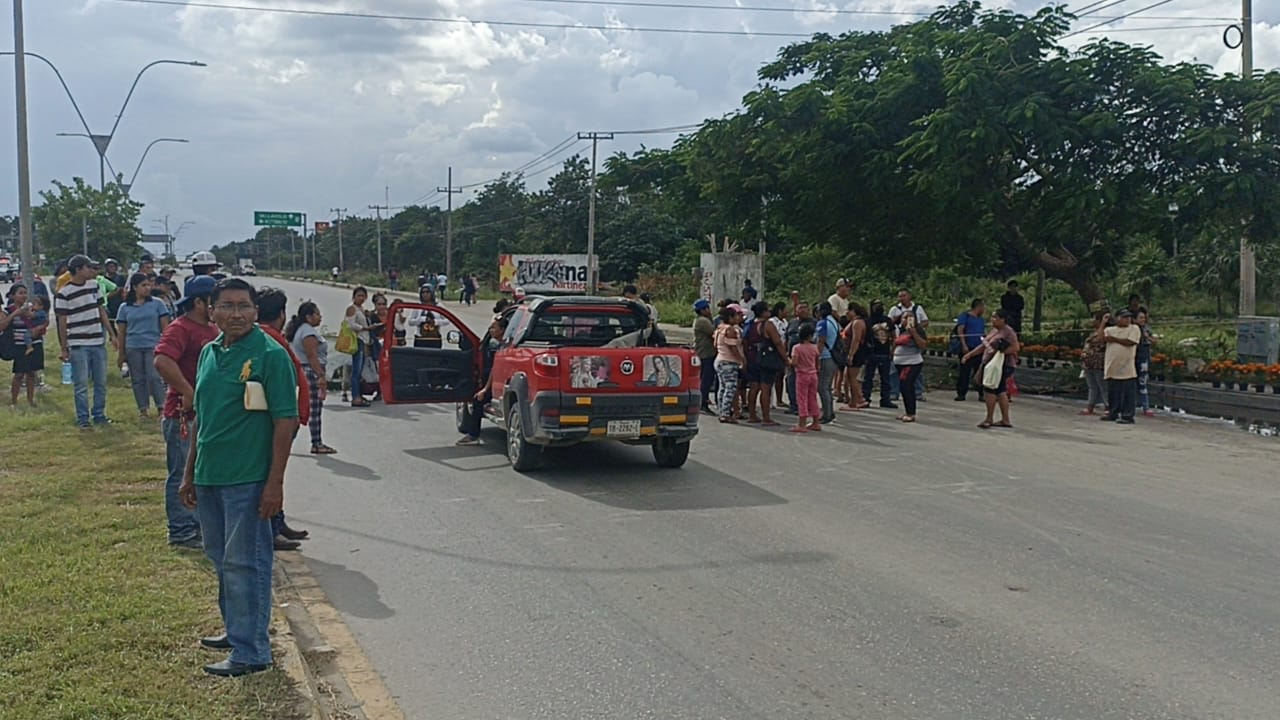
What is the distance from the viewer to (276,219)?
104m

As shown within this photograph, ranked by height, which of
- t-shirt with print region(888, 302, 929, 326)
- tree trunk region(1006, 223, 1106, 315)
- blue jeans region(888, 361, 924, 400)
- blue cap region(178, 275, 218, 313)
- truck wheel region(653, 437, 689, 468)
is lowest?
truck wheel region(653, 437, 689, 468)

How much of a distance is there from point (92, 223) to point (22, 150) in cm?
2311

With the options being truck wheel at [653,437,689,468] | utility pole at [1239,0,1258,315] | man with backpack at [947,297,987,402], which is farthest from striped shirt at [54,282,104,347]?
utility pole at [1239,0,1258,315]

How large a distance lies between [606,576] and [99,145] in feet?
88.9

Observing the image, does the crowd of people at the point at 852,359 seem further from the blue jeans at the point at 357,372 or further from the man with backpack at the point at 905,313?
the blue jeans at the point at 357,372

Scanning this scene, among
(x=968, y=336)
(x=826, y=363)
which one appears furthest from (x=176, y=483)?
(x=968, y=336)

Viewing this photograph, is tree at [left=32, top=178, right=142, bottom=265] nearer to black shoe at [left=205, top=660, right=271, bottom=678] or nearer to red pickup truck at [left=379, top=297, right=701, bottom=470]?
red pickup truck at [left=379, top=297, right=701, bottom=470]

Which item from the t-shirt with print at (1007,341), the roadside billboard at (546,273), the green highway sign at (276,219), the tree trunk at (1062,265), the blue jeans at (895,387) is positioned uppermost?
the green highway sign at (276,219)

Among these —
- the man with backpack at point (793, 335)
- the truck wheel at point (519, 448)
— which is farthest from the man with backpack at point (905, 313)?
the truck wheel at point (519, 448)

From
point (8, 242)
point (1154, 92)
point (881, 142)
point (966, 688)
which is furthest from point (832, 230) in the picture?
point (8, 242)

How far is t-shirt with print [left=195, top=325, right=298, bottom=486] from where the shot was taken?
16.4ft

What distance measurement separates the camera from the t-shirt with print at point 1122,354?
15.2 m

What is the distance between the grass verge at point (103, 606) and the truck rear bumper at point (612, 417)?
333cm

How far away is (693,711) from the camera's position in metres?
5.00
